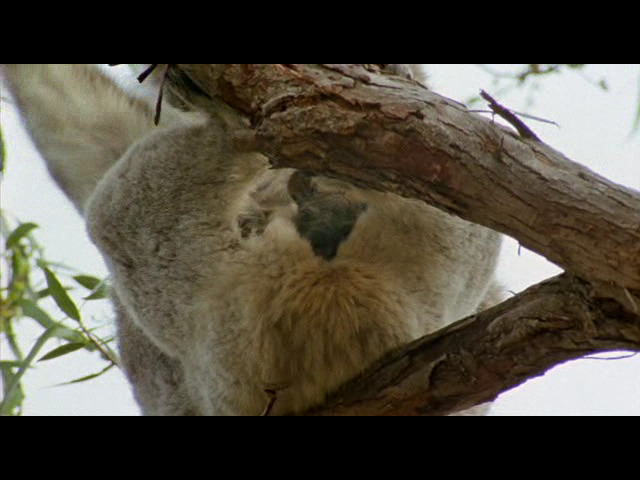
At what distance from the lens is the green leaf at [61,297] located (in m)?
3.40

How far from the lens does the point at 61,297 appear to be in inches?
135

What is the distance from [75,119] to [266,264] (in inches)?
71.1

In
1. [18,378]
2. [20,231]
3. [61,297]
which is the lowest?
[18,378]

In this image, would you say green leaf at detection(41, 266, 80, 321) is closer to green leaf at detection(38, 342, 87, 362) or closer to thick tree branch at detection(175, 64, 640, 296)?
green leaf at detection(38, 342, 87, 362)

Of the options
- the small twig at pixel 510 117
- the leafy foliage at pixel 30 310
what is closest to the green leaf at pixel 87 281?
the leafy foliage at pixel 30 310

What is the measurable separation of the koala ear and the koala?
3.83 feet

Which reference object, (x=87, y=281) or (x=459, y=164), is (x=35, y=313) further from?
(x=459, y=164)

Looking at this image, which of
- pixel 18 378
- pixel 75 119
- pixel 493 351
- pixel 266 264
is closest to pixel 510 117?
pixel 493 351

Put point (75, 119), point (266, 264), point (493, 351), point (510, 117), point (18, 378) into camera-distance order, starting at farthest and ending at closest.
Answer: point (75, 119), point (18, 378), point (266, 264), point (493, 351), point (510, 117)

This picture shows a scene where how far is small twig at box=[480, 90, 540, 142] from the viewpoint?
72.4 inches

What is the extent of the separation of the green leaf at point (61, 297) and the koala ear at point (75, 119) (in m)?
0.61

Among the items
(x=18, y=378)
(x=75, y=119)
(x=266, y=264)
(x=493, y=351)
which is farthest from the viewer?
(x=75, y=119)
